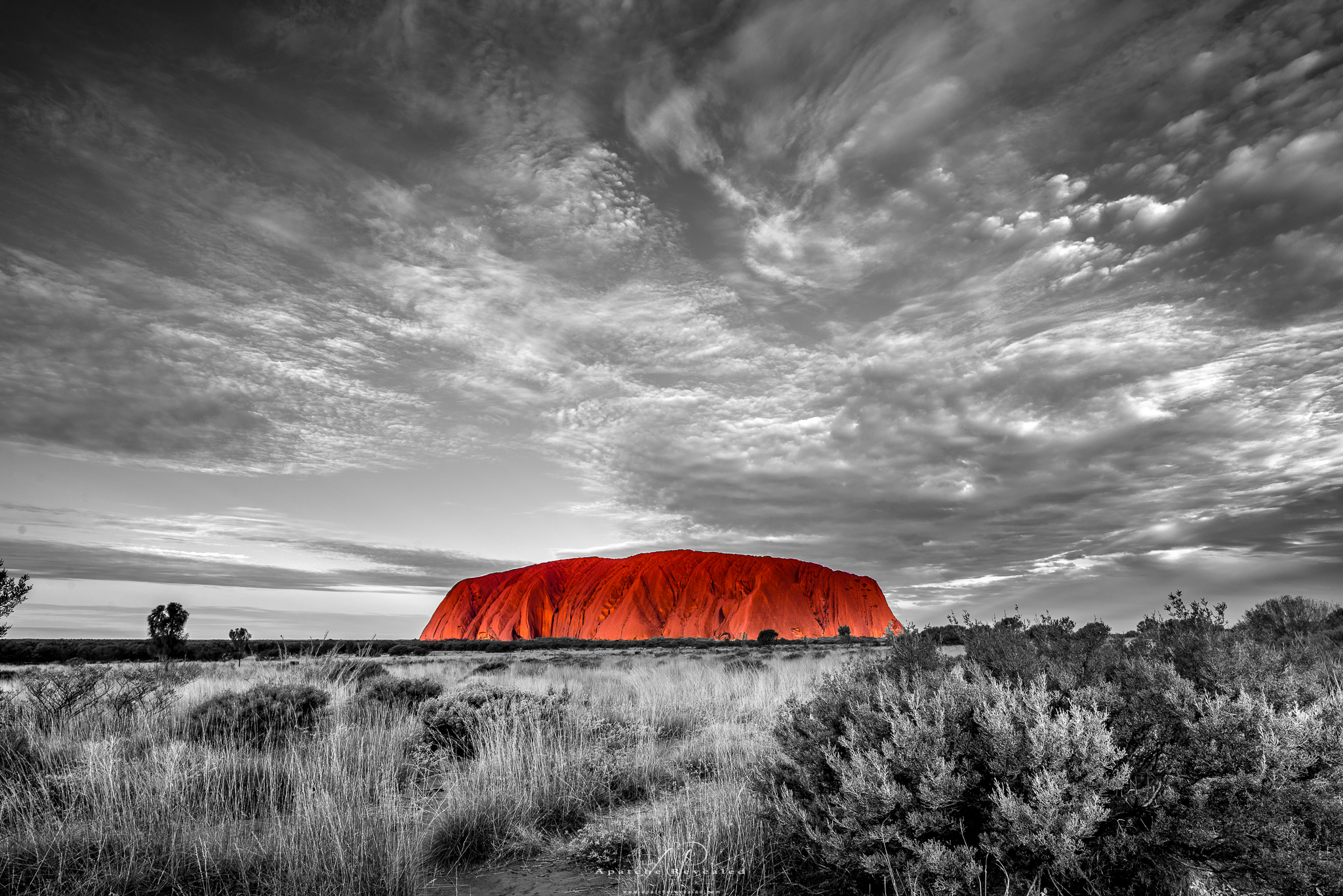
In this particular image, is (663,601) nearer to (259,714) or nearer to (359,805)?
(259,714)

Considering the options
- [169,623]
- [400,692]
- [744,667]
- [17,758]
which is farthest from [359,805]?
[169,623]

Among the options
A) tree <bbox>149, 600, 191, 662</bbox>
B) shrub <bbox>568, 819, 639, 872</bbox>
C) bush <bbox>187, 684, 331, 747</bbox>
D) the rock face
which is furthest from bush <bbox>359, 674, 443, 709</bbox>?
the rock face

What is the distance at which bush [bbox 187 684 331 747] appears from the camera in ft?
27.9

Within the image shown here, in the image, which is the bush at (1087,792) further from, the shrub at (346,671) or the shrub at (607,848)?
the shrub at (346,671)

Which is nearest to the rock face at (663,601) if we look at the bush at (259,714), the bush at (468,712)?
the bush at (468,712)

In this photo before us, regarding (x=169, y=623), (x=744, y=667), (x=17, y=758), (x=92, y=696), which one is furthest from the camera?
(x=169, y=623)

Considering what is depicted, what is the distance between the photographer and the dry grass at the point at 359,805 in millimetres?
3951

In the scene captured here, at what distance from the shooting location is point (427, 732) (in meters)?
8.41

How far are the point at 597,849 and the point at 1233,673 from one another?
14.1ft

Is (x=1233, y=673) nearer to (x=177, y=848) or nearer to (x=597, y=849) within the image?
(x=597, y=849)

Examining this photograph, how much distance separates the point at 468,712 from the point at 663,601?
81889 mm

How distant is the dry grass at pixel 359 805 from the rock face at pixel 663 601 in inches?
2904

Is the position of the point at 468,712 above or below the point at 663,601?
below

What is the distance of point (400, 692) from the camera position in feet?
35.9
